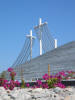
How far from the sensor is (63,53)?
18.6 m

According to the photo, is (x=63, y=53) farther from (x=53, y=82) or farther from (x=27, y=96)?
(x=27, y=96)

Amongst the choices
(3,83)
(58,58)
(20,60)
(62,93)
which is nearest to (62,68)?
(58,58)

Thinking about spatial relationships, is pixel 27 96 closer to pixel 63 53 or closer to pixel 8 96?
pixel 8 96

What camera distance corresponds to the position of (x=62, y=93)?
14.3ft

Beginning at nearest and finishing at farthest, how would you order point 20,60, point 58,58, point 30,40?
1. point 58,58
2. point 20,60
3. point 30,40

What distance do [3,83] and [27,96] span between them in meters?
3.22

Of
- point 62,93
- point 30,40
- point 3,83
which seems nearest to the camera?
point 62,93

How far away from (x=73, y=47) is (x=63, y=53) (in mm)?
1274

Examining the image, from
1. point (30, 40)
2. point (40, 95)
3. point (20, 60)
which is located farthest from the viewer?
point (30, 40)

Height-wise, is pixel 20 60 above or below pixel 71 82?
above

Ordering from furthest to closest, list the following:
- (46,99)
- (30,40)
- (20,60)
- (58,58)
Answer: (30,40)
(20,60)
(58,58)
(46,99)

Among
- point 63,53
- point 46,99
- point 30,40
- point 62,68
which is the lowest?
point 46,99

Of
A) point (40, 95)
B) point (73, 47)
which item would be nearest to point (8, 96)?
point (40, 95)

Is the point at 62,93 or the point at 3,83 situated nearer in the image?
the point at 62,93
